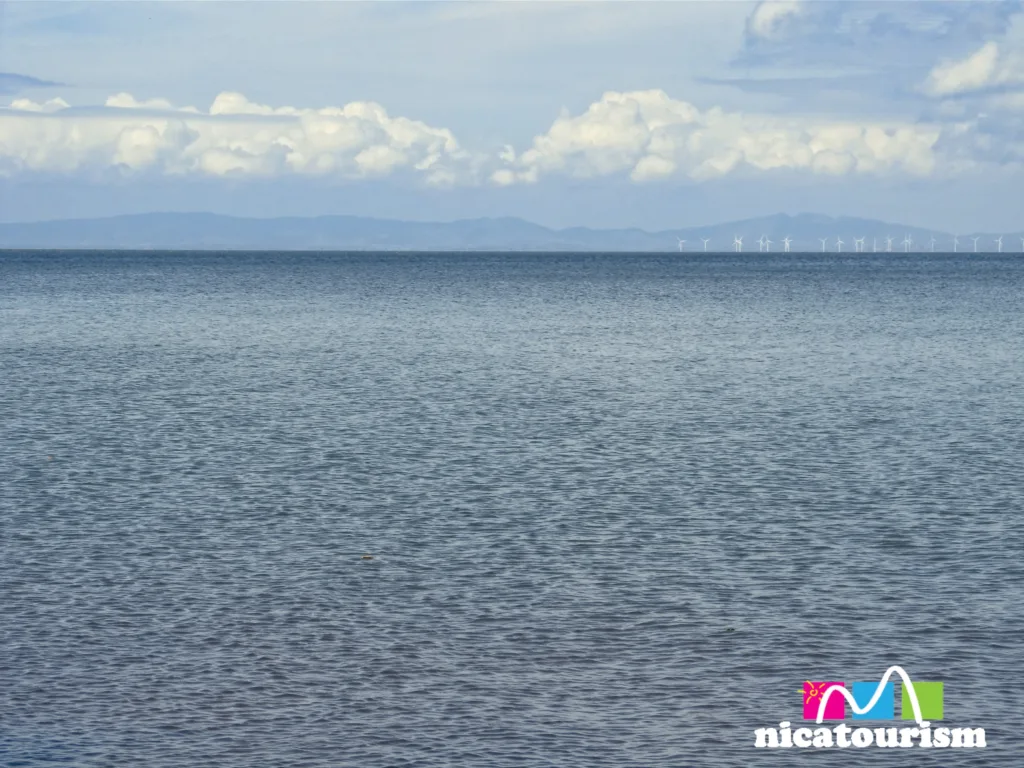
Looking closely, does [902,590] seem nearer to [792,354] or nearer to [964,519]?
[964,519]

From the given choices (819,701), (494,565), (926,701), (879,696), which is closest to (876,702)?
(879,696)

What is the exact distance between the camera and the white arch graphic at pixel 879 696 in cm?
2230

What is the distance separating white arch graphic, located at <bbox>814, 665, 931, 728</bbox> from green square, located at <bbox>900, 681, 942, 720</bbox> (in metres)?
0.05

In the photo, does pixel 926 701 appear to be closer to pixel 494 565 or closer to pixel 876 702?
pixel 876 702

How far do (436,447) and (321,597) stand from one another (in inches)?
782

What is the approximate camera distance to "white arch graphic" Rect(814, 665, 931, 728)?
22297 millimetres

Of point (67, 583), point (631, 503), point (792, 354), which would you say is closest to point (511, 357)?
point (792, 354)

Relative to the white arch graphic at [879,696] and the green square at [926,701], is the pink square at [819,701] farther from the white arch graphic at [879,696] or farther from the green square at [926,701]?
the green square at [926,701]

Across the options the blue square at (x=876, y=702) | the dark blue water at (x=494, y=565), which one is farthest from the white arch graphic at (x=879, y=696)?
the dark blue water at (x=494, y=565)

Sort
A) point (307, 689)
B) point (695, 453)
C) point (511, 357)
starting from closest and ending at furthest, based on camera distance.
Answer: point (307, 689) < point (695, 453) < point (511, 357)

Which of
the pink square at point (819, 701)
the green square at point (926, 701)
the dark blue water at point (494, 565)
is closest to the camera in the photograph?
the dark blue water at point (494, 565)

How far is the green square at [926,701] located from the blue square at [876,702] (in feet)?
0.57

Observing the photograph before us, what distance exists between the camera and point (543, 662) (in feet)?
80.4

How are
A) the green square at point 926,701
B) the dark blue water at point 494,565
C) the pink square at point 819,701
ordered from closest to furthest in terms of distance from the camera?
the dark blue water at point 494,565, the green square at point 926,701, the pink square at point 819,701
